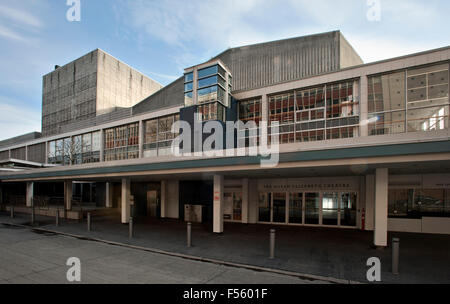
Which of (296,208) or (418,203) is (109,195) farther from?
(418,203)

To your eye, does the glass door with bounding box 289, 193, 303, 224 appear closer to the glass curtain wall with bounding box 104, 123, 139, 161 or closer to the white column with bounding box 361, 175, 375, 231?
the white column with bounding box 361, 175, 375, 231

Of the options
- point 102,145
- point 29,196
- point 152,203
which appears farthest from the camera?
point 102,145

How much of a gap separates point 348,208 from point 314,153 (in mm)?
7736

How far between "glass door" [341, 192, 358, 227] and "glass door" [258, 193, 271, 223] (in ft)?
14.5

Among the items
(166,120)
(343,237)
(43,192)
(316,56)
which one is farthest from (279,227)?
(43,192)

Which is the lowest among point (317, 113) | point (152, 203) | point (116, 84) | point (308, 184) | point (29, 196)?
point (29, 196)

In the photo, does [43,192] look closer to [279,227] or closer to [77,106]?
[77,106]

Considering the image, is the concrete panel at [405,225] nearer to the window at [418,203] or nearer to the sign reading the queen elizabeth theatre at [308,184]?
the window at [418,203]

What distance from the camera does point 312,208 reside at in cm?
1456

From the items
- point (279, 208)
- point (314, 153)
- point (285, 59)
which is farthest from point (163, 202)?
point (285, 59)

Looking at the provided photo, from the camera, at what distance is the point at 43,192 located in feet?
106

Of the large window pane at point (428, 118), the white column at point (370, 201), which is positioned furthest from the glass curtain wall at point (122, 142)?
the large window pane at point (428, 118)

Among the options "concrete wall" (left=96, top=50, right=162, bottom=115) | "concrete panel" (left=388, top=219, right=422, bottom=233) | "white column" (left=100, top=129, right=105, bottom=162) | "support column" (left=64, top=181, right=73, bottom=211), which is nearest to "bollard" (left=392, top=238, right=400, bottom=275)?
"concrete panel" (left=388, top=219, right=422, bottom=233)

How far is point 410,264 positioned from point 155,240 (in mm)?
9741
